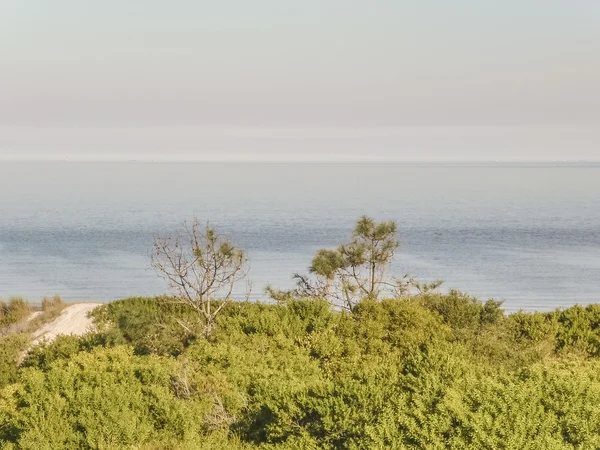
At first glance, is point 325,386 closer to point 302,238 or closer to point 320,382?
point 320,382

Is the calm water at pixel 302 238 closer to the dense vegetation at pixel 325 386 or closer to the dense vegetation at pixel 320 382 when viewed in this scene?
the dense vegetation at pixel 320 382

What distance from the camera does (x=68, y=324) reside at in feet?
117

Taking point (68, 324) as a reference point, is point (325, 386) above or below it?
above

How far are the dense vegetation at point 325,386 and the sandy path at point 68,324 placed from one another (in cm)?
825

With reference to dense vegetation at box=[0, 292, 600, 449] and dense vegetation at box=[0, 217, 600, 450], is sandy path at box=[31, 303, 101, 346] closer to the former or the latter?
dense vegetation at box=[0, 217, 600, 450]

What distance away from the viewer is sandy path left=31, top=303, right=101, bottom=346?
34156 mm

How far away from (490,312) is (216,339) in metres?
8.80

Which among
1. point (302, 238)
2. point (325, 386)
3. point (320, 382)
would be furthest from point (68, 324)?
point (302, 238)

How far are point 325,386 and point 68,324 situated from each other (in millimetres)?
21546

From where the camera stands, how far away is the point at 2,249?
240 feet

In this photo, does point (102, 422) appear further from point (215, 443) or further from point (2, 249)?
point (2, 249)

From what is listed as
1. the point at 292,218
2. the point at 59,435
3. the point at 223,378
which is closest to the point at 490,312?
the point at 223,378

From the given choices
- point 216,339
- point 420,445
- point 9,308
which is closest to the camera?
point 420,445

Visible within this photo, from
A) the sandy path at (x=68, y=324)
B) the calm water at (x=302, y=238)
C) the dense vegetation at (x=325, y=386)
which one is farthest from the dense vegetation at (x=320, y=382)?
the calm water at (x=302, y=238)
